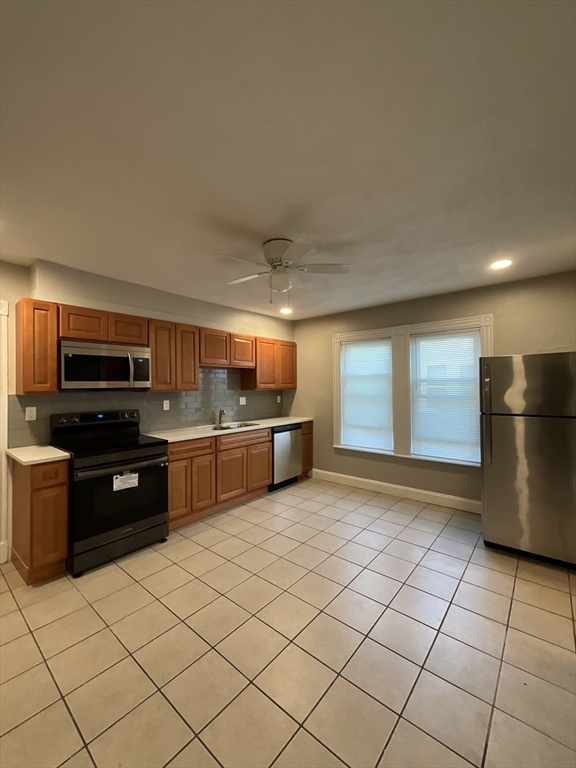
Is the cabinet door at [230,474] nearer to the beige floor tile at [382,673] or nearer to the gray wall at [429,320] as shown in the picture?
the gray wall at [429,320]

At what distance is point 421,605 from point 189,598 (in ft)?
5.16

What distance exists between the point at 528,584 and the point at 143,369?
372 cm

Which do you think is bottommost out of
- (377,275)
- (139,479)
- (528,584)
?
(528,584)

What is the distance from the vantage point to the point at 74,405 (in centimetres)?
309

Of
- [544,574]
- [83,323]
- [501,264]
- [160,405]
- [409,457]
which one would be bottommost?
[544,574]

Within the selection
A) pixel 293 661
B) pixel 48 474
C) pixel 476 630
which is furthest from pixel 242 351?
pixel 476 630

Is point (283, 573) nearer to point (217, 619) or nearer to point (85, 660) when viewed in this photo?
point (217, 619)

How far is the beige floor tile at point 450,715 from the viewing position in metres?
1.36

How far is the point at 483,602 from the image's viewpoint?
224 centimetres

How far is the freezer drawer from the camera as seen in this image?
8.71 ft

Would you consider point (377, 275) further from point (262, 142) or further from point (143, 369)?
point (143, 369)

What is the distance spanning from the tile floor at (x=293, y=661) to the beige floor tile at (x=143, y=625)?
0.03 ft

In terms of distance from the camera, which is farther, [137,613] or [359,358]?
[359,358]

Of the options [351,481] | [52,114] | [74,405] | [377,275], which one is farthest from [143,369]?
[351,481]
